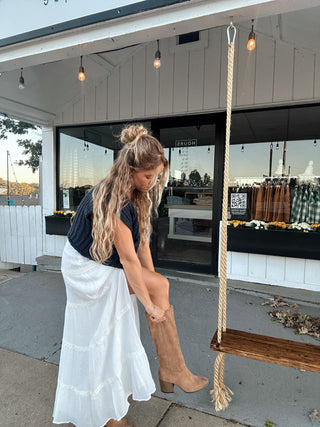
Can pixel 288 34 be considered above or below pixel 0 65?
above

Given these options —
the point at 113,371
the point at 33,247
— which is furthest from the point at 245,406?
the point at 33,247

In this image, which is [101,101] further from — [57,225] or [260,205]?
[260,205]

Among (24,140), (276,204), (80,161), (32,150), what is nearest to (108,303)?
(276,204)

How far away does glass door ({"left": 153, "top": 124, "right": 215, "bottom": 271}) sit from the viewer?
13.2 feet

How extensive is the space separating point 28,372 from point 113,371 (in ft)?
3.60

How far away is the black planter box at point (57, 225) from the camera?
15.0 feet

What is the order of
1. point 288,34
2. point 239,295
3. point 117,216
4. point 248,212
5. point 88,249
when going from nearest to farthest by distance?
point 117,216 < point 88,249 < point 288,34 < point 239,295 < point 248,212

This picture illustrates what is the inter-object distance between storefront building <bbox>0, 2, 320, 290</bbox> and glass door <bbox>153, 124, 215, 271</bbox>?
0.02 metres

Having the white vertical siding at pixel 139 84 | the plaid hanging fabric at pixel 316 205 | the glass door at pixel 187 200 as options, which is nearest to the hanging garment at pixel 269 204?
the plaid hanging fabric at pixel 316 205

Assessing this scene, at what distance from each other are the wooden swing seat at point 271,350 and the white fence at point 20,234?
420cm

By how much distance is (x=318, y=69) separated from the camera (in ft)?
10.5

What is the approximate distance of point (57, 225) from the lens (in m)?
4.67

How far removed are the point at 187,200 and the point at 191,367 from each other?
8.46ft

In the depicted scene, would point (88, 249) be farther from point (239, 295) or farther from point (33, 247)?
point (33, 247)
